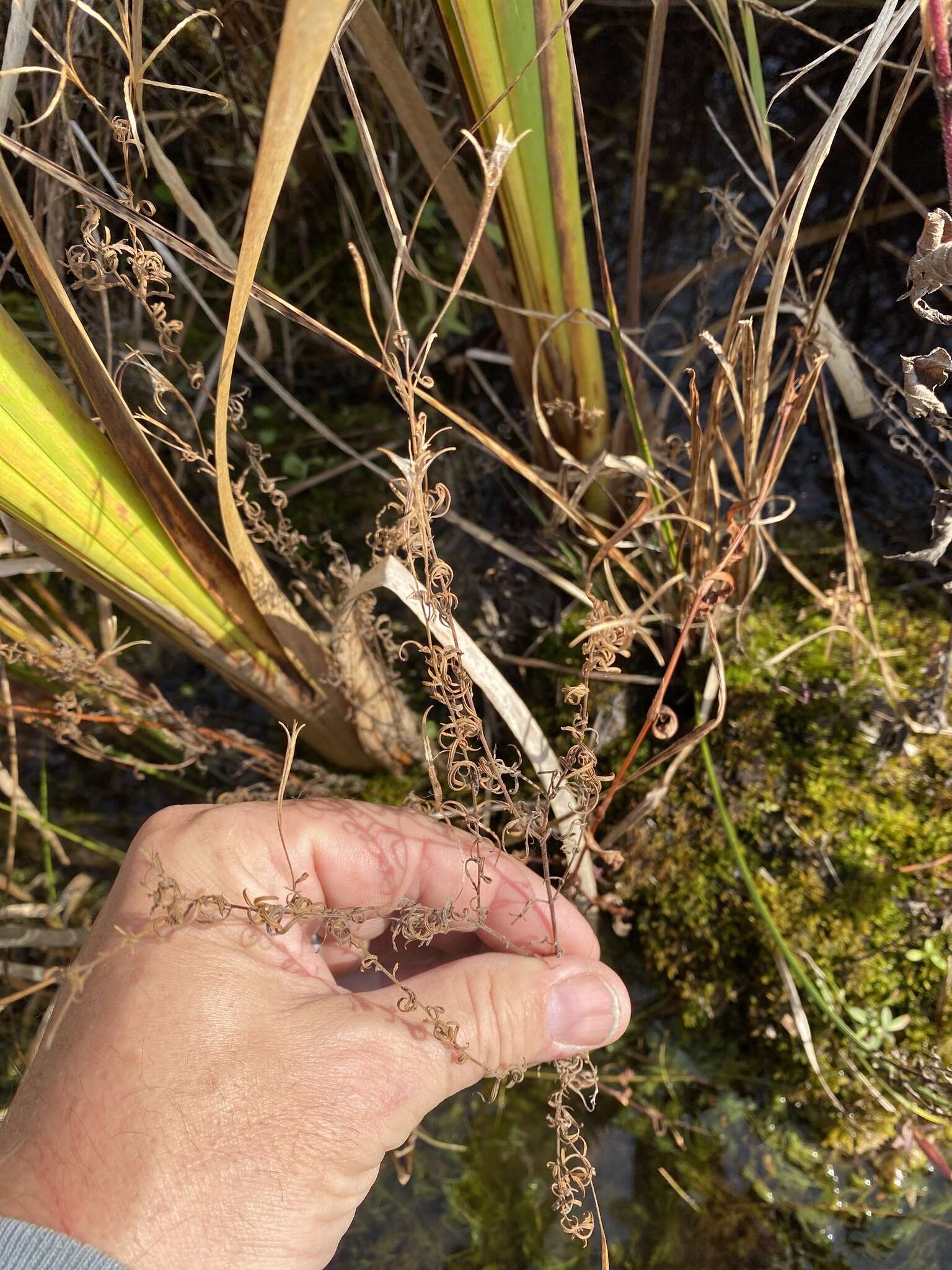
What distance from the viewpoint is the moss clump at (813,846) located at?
1.36 meters

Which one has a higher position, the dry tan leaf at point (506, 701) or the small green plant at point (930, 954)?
the dry tan leaf at point (506, 701)

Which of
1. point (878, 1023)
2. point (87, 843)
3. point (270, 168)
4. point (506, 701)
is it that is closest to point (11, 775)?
point (87, 843)

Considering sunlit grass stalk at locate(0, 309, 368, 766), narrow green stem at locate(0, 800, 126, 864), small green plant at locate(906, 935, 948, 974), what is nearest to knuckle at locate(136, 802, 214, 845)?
sunlit grass stalk at locate(0, 309, 368, 766)

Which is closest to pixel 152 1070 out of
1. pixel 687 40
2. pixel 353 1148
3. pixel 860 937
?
pixel 353 1148

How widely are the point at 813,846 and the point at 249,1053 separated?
95 cm

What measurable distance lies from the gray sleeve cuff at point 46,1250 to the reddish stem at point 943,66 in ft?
4.66

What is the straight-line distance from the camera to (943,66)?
2.55ft

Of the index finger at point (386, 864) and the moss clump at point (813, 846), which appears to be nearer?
the index finger at point (386, 864)

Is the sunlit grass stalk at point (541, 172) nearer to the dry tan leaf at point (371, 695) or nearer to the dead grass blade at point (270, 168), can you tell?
the dead grass blade at point (270, 168)

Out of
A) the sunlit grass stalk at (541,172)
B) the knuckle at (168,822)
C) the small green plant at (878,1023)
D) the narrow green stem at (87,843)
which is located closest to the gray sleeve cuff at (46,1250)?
the knuckle at (168,822)

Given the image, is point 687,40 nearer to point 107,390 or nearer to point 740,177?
point 740,177

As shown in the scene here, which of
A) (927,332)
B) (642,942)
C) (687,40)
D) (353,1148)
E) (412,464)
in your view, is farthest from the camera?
(687,40)

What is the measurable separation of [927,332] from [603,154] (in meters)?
0.79

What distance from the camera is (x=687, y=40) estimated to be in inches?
69.3
